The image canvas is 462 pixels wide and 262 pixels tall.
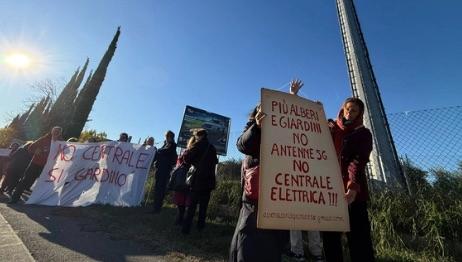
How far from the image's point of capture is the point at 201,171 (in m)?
6.04

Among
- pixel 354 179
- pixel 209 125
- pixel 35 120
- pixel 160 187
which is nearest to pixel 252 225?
pixel 354 179

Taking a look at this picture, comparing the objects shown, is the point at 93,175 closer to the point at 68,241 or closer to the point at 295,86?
the point at 68,241

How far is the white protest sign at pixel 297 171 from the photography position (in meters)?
2.28

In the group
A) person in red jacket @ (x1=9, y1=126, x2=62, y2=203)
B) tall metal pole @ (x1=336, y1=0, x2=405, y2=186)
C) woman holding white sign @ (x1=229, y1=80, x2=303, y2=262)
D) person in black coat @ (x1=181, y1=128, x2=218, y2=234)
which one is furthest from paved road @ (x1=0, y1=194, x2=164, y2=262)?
tall metal pole @ (x1=336, y1=0, x2=405, y2=186)

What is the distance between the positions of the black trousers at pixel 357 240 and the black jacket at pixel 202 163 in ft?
10.6

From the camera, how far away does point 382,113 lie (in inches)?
352

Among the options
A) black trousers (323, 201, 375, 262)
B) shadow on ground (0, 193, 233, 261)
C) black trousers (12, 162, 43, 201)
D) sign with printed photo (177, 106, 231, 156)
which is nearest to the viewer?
black trousers (323, 201, 375, 262)

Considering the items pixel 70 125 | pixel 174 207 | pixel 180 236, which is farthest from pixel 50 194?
pixel 70 125

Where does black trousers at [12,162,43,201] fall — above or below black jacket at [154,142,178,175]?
below

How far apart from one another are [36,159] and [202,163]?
5340 millimetres

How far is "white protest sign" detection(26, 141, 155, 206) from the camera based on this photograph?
27.9 feet

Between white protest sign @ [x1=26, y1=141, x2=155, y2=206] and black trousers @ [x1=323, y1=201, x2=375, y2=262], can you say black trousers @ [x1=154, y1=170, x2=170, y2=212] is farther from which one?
black trousers @ [x1=323, y1=201, x2=375, y2=262]

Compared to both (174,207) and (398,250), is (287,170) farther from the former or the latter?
(174,207)

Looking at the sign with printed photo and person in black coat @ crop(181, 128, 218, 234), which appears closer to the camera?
person in black coat @ crop(181, 128, 218, 234)
